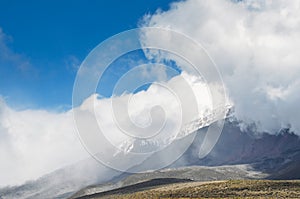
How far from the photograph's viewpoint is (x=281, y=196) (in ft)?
416

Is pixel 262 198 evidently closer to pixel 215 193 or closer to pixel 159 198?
pixel 215 193

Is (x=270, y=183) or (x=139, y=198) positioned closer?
(x=139, y=198)

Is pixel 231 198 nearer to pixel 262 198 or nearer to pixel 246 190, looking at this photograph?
pixel 262 198

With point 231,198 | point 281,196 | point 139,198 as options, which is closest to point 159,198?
point 139,198

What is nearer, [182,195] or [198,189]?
[182,195]

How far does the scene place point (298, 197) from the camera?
123 meters

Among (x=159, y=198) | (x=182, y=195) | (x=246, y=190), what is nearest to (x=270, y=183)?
(x=246, y=190)

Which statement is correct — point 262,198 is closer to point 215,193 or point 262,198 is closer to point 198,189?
point 215,193

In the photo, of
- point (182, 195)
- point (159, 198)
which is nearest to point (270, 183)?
point (182, 195)

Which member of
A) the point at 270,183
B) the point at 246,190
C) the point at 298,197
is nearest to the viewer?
the point at 298,197

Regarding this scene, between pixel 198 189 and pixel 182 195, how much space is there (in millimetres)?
15360

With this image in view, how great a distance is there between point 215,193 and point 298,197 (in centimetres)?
3407

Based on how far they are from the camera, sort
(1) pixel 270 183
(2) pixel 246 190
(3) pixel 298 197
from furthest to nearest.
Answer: (1) pixel 270 183
(2) pixel 246 190
(3) pixel 298 197

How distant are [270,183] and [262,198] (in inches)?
1770
